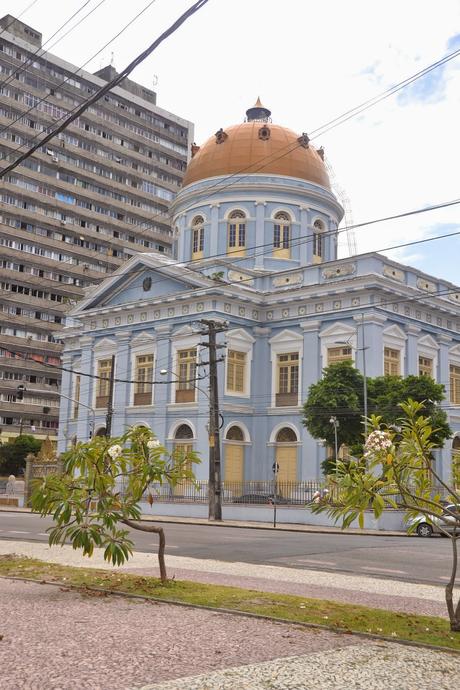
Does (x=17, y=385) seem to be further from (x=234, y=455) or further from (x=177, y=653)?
(x=177, y=653)

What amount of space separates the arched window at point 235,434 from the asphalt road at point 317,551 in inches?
663

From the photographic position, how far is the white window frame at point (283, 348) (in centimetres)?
4231

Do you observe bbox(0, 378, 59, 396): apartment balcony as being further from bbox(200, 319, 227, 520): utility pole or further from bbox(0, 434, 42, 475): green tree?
bbox(200, 319, 227, 520): utility pole

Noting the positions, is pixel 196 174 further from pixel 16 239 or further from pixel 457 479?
pixel 457 479

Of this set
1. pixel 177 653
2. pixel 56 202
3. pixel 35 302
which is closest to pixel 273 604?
pixel 177 653

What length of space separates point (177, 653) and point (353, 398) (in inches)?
1107

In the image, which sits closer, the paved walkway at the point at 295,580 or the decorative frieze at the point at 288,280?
the paved walkway at the point at 295,580

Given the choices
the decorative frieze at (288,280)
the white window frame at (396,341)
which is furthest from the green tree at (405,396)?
the decorative frieze at (288,280)

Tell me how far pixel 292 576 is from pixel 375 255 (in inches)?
1099

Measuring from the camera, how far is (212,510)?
33656 mm

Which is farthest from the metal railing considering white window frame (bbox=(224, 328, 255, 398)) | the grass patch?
the grass patch

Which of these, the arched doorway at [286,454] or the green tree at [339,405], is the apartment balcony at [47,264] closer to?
the arched doorway at [286,454]

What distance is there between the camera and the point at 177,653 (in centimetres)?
700

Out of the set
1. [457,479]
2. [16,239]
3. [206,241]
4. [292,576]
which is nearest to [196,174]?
[206,241]
